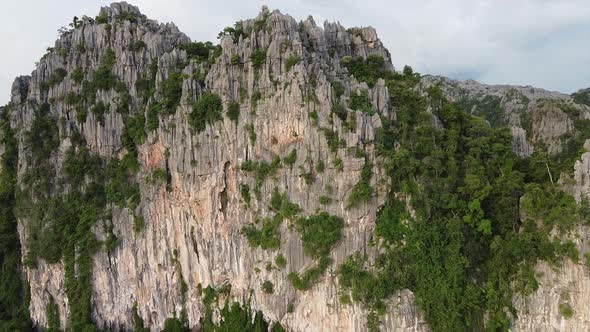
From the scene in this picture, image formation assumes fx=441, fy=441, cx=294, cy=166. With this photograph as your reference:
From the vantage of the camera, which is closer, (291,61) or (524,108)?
(291,61)

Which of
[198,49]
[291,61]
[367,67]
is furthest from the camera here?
[198,49]

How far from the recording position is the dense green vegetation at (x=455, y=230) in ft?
67.8

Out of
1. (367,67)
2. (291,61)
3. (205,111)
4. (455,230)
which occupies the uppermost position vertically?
(367,67)

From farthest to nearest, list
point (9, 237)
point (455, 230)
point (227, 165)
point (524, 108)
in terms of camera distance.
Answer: point (524, 108) < point (9, 237) < point (227, 165) < point (455, 230)

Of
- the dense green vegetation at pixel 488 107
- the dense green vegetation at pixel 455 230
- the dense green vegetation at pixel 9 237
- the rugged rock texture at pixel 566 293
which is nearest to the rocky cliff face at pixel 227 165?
the rugged rock texture at pixel 566 293

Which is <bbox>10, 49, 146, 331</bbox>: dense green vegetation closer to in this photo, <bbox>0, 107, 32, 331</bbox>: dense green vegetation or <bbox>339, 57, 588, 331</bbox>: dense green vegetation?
<bbox>0, 107, 32, 331</bbox>: dense green vegetation

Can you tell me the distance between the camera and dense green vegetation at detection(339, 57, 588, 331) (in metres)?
20.7

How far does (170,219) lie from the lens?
1112 inches

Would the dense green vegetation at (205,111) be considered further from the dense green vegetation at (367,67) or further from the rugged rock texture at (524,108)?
the rugged rock texture at (524,108)

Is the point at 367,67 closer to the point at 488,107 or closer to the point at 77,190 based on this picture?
the point at 77,190

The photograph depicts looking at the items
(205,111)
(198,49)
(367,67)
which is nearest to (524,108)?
(367,67)

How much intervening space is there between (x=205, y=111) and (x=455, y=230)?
1537 cm

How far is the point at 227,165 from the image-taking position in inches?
1032

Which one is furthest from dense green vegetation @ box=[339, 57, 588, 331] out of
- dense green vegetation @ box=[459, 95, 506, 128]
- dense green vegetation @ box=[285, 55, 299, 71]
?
dense green vegetation @ box=[459, 95, 506, 128]
